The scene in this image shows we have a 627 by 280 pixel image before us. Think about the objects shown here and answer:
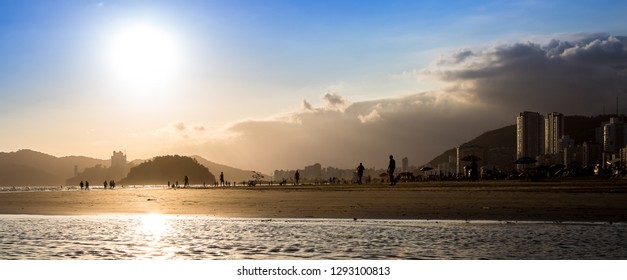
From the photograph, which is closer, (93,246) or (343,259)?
(343,259)

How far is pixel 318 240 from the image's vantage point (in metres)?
18.6

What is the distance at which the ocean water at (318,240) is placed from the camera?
52.0 ft

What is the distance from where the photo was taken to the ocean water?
15.9 metres

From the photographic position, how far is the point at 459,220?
81.0ft

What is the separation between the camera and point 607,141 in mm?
187125
